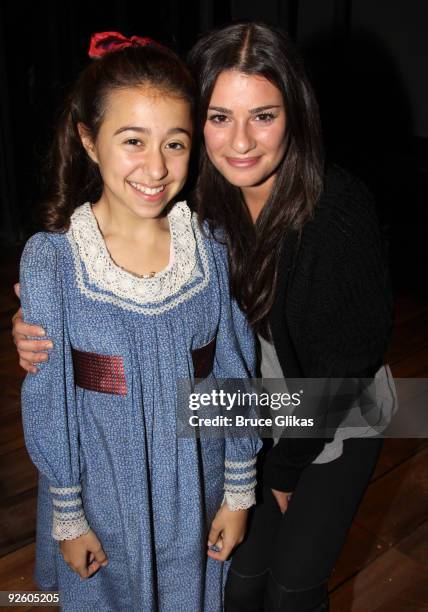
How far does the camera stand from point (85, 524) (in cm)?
131

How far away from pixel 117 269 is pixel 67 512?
0.43 m

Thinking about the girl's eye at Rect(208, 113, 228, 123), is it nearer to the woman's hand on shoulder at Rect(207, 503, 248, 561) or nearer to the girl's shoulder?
the girl's shoulder

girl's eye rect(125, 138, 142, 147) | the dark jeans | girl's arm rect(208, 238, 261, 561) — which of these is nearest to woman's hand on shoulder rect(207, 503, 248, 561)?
girl's arm rect(208, 238, 261, 561)

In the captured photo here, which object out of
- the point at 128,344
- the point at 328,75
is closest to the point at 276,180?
the point at 128,344

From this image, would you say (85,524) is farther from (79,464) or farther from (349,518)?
(349,518)

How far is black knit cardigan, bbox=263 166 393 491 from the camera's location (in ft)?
4.34

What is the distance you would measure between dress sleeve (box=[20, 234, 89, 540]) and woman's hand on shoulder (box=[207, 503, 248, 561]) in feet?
0.85

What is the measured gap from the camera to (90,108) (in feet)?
4.07

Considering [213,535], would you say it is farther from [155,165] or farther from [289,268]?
[155,165]

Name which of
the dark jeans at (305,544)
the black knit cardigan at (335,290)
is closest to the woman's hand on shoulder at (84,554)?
the dark jeans at (305,544)

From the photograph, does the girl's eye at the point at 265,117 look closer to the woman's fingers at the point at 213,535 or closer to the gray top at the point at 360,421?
the gray top at the point at 360,421

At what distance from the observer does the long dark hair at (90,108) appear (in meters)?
1.20

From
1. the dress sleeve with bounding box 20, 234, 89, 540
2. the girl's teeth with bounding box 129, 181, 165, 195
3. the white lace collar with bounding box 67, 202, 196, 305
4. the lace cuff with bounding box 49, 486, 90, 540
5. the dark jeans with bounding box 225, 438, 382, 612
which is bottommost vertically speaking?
the dark jeans with bounding box 225, 438, 382, 612

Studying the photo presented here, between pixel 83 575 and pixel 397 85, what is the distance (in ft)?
10.9
